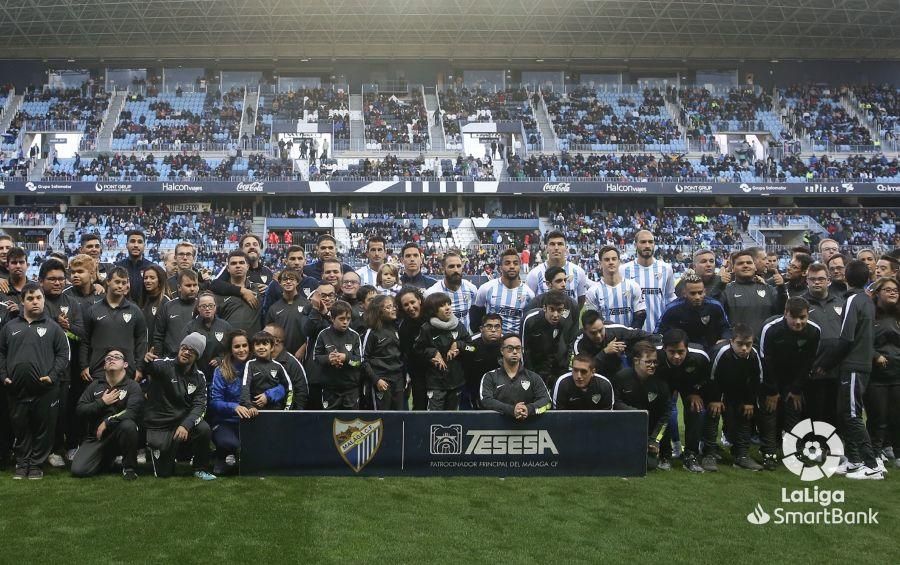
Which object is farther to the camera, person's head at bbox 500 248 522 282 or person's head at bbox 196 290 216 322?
person's head at bbox 500 248 522 282

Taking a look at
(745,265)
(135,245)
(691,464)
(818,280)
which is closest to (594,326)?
(691,464)

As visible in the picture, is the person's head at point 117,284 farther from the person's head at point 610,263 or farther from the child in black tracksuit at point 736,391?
the child in black tracksuit at point 736,391

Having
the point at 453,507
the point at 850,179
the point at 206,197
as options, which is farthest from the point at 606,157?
the point at 453,507

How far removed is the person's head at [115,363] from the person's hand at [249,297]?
4.62ft

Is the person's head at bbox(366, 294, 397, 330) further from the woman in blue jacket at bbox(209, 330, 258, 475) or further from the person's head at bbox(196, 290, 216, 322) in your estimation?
the person's head at bbox(196, 290, 216, 322)

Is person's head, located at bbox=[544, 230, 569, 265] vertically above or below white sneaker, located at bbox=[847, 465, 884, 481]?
above

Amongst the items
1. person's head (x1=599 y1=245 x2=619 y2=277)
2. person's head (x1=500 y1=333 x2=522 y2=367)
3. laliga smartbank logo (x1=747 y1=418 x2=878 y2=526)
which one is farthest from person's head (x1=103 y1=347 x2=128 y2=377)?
laliga smartbank logo (x1=747 y1=418 x2=878 y2=526)

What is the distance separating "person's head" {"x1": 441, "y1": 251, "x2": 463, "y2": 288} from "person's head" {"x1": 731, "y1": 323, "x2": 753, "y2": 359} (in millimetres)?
2747

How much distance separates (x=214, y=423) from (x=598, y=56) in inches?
1739

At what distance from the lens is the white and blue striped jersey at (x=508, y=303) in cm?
830

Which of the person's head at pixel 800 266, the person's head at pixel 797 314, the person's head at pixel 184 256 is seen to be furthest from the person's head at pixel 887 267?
the person's head at pixel 184 256

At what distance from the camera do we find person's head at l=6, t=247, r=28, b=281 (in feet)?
24.6

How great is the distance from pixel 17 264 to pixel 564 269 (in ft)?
17.8

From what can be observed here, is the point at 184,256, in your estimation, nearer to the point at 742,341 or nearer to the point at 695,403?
the point at 695,403
